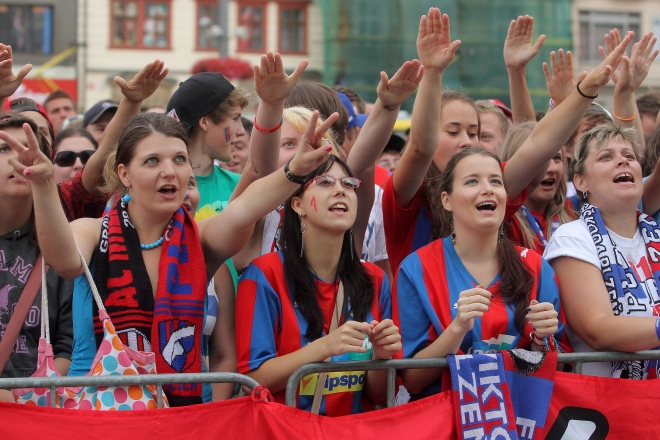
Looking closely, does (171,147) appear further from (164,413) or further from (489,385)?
(489,385)

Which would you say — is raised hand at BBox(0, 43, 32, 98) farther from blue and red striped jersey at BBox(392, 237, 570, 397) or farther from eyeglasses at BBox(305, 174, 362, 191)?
blue and red striped jersey at BBox(392, 237, 570, 397)

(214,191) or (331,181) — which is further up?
(331,181)

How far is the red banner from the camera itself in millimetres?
2898

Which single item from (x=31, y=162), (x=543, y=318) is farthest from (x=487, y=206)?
(x=31, y=162)

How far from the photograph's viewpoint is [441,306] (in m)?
3.32

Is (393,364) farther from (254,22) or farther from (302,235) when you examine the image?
(254,22)

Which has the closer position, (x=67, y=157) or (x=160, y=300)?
(x=160, y=300)

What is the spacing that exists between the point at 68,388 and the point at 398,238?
165cm

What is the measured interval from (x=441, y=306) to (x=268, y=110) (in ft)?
3.45

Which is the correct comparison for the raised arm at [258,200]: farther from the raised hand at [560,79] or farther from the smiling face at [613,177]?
the raised hand at [560,79]

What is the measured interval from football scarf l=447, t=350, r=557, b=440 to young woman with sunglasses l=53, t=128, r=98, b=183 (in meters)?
2.53

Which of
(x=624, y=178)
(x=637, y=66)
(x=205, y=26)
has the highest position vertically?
(x=205, y=26)

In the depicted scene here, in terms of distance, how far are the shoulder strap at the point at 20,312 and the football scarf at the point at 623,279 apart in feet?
7.59

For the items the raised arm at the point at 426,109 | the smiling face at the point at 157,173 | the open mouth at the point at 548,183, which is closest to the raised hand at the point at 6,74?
the smiling face at the point at 157,173
